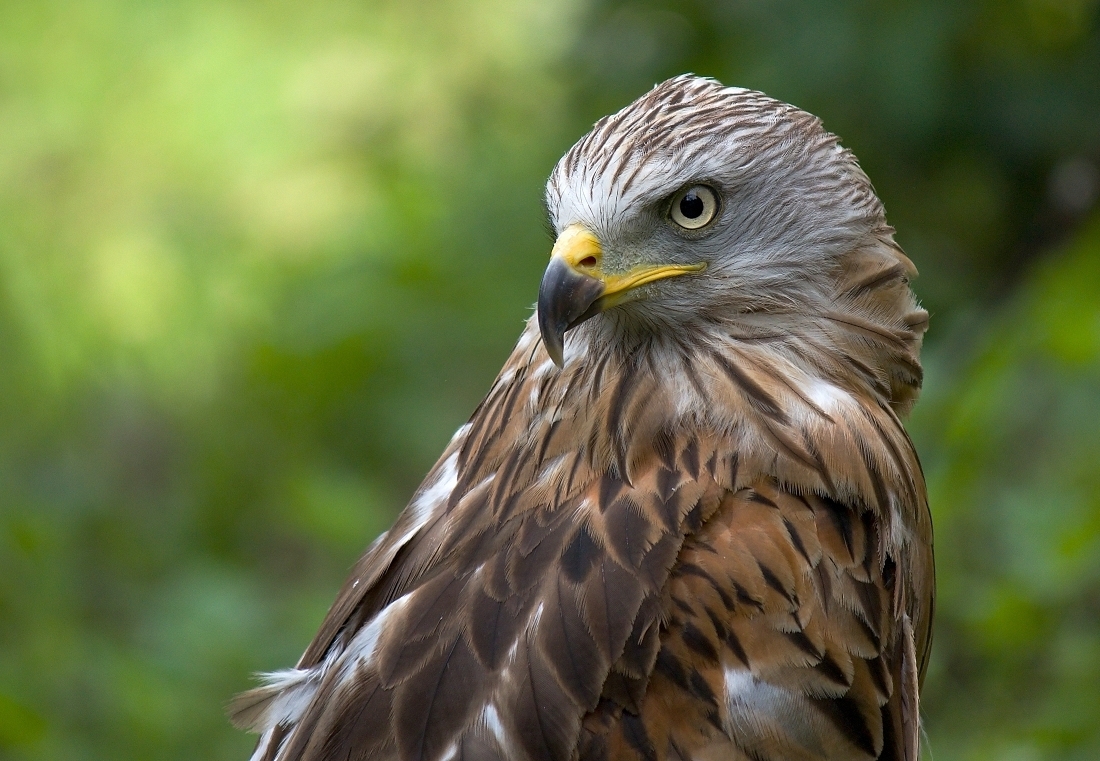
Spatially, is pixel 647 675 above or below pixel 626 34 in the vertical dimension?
below

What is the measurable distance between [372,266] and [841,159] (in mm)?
3926

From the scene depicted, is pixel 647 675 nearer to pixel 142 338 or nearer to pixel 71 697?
pixel 71 697

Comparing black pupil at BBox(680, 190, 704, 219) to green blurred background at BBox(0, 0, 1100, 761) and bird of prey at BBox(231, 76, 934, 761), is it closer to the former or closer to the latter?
bird of prey at BBox(231, 76, 934, 761)

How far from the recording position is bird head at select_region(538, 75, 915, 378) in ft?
9.21

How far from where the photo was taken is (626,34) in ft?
19.3

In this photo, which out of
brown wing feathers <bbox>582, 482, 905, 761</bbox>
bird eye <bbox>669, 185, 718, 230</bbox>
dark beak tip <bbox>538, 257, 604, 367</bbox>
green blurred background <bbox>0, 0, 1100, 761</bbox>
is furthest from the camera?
green blurred background <bbox>0, 0, 1100, 761</bbox>

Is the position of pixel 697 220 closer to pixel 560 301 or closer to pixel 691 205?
pixel 691 205

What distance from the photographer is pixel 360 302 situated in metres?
6.51

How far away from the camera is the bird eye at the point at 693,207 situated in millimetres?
2873

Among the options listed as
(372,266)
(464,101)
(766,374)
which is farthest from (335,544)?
(464,101)

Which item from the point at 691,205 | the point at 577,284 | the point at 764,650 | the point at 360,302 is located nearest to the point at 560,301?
the point at 577,284

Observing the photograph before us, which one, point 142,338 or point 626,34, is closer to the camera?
point 626,34

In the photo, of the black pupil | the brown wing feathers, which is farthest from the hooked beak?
the brown wing feathers

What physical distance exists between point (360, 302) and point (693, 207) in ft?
12.4
